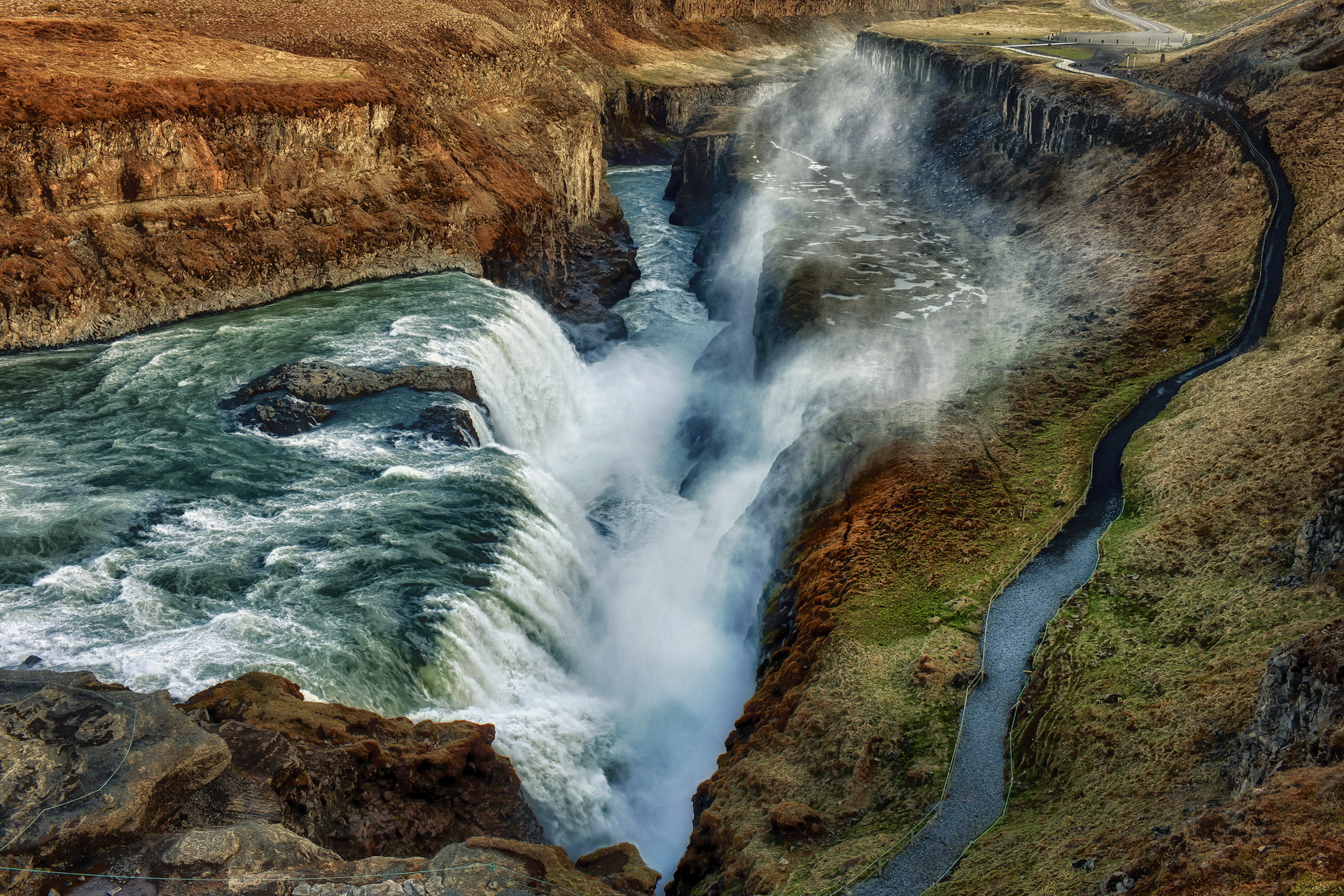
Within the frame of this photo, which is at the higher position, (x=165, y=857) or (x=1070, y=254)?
(x=1070, y=254)

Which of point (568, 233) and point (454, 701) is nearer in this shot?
point (454, 701)

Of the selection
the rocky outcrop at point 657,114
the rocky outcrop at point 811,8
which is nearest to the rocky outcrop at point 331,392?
the rocky outcrop at point 657,114

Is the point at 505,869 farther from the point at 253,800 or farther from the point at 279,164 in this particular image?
the point at 279,164

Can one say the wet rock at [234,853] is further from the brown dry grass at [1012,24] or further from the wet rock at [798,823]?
the brown dry grass at [1012,24]

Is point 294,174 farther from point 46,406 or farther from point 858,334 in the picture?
point 858,334

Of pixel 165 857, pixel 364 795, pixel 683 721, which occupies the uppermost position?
pixel 165 857

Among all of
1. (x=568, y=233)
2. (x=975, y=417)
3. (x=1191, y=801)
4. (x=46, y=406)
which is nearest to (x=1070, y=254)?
(x=975, y=417)
